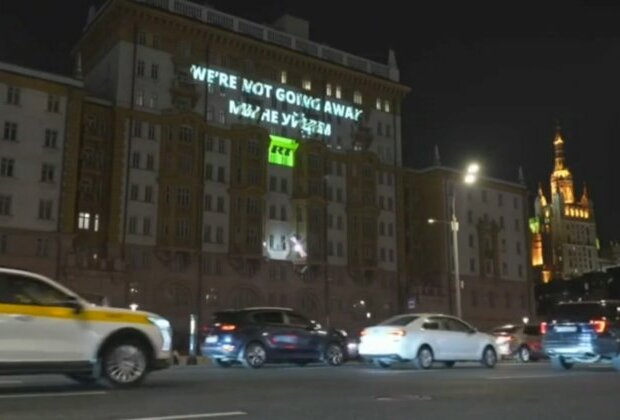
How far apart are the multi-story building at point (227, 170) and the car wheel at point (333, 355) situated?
126ft

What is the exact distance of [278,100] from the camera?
2950 inches

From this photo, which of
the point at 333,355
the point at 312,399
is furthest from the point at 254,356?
the point at 312,399

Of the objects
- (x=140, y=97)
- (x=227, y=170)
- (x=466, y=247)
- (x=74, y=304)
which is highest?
(x=140, y=97)

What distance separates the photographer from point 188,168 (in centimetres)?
6762

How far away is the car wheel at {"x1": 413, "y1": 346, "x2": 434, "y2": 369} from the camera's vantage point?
19812 mm

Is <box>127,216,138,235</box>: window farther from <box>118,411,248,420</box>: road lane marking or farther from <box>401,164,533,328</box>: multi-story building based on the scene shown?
<box>118,411,248,420</box>: road lane marking

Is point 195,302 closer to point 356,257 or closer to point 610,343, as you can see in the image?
point 356,257

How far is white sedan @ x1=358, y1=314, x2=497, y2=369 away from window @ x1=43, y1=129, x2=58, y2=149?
47701 millimetres

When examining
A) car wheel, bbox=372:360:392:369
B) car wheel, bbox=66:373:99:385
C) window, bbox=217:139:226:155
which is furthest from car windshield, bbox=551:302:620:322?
window, bbox=217:139:226:155

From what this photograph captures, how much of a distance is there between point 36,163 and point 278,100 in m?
26.2

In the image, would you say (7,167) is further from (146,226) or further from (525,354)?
(525,354)

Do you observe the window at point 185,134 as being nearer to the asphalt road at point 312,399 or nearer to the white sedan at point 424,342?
the white sedan at point 424,342

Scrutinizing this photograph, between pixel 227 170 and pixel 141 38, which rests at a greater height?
pixel 141 38

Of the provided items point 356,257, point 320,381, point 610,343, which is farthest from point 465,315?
point 320,381
